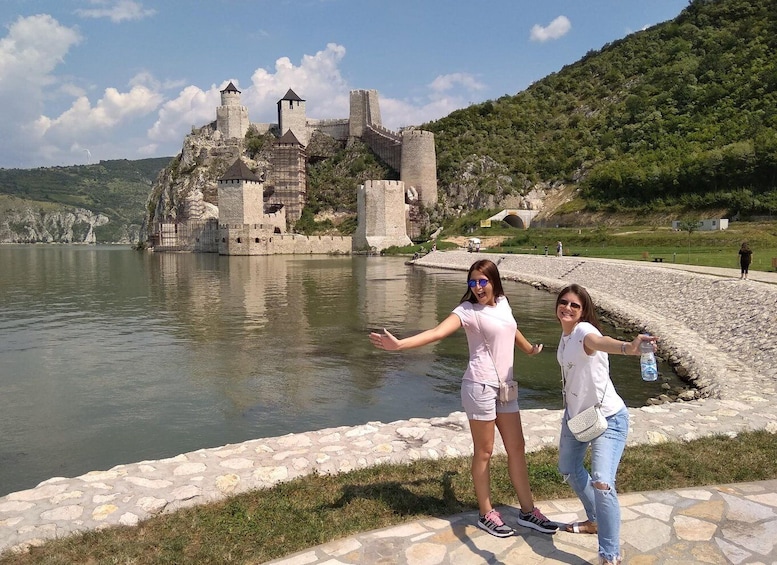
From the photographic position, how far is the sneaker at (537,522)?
4492 mm

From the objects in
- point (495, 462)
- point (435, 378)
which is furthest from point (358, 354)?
point (495, 462)

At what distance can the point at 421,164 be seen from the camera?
76562 mm

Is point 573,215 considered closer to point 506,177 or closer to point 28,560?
point 506,177

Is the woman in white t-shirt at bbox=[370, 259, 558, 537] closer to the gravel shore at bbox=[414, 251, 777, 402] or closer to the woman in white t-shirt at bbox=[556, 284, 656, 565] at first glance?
the woman in white t-shirt at bbox=[556, 284, 656, 565]

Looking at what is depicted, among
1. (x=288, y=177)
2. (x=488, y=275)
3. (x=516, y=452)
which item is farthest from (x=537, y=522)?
(x=288, y=177)

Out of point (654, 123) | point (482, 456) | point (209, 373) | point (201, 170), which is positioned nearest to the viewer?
point (482, 456)

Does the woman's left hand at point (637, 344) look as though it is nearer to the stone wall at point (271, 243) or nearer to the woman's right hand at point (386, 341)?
the woman's right hand at point (386, 341)

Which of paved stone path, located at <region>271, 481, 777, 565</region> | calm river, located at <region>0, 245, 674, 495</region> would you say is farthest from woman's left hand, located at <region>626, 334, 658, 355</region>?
calm river, located at <region>0, 245, 674, 495</region>

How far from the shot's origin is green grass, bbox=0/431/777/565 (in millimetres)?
4441

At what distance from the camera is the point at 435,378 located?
13031mm

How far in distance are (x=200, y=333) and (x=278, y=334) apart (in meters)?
2.60

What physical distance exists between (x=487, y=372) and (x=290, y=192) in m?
79.2

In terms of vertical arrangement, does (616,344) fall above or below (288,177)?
below

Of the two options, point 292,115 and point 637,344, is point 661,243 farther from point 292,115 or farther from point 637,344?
point 292,115
